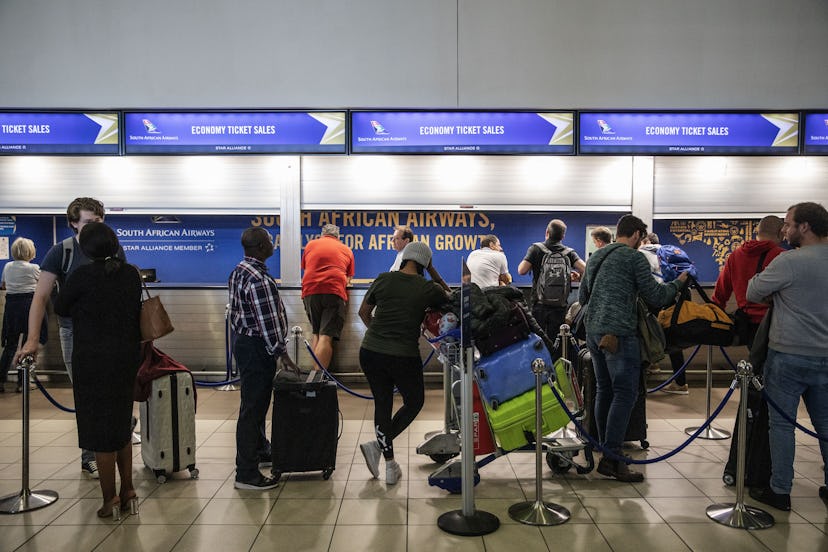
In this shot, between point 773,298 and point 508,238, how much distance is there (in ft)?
14.7

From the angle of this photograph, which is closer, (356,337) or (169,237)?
(356,337)

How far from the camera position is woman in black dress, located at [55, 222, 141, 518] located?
3660 mm

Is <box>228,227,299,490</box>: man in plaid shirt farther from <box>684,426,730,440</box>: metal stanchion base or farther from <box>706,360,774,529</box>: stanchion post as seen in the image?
<box>684,426,730,440</box>: metal stanchion base

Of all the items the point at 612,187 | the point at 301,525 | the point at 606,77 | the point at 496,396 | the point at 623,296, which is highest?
the point at 606,77

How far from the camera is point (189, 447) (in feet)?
14.8

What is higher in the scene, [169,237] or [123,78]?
[123,78]

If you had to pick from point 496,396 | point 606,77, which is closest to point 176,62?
point 606,77

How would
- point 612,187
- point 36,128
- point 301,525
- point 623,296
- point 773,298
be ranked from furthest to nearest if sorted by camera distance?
point 612,187 → point 36,128 → point 623,296 → point 773,298 → point 301,525

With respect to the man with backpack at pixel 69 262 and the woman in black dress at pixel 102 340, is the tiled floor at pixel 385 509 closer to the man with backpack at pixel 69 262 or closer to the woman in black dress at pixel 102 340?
the woman in black dress at pixel 102 340

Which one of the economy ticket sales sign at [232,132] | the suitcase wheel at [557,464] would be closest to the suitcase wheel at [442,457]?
the suitcase wheel at [557,464]

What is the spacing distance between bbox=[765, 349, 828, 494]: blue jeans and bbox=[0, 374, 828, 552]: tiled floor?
0.25 m

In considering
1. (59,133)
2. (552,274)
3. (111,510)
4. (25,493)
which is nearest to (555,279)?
(552,274)

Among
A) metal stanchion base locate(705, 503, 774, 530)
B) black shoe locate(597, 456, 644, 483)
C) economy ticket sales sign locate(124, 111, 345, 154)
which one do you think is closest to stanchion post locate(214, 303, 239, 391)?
economy ticket sales sign locate(124, 111, 345, 154)

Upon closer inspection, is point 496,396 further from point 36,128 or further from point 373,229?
point 36,128
